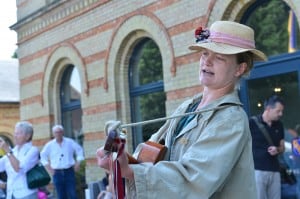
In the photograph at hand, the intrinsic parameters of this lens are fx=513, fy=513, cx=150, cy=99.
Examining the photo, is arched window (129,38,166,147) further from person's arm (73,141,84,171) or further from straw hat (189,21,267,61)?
straw hat (189,21,267,61)

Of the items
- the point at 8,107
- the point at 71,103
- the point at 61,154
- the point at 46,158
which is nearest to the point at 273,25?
the point at 61,154

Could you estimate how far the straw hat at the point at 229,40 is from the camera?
8.17 feet

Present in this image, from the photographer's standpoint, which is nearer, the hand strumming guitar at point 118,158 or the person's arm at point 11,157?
the hand strumming guitar at point 118,158

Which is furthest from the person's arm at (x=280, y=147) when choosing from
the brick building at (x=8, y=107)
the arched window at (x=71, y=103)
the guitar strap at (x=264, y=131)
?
the brick building at (x=8, y=107)

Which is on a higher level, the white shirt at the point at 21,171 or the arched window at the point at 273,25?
the arched window at the point at 273,25

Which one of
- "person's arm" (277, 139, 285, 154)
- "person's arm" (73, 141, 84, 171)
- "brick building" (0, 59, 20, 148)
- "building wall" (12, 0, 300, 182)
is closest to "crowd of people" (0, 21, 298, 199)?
"person's arm" (277, 139, 285, 154)

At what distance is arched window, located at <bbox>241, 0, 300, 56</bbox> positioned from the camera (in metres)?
7.86

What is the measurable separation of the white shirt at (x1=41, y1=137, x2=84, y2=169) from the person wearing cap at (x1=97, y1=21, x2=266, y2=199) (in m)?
8.53

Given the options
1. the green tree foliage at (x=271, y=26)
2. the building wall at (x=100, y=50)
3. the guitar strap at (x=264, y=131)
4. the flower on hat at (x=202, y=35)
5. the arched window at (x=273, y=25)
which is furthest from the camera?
the building wall at (x=100, y=50)

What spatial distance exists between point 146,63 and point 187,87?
6.59ft

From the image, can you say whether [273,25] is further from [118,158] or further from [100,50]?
[118,158]

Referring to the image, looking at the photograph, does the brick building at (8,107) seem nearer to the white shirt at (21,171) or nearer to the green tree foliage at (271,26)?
the white shirt at (21,171)

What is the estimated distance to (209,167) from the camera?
2238 mm

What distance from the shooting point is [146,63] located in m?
10.8
